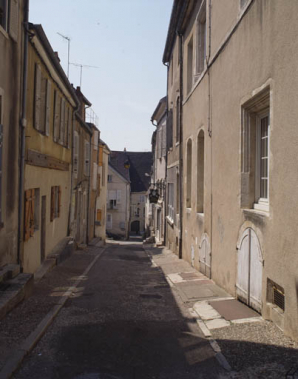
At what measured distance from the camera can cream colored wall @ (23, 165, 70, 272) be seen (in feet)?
30.3

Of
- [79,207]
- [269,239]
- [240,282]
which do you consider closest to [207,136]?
[240,282]

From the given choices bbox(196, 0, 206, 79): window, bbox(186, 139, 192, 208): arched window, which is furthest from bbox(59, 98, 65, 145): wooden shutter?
bbox(196, 0, 206, 79): window

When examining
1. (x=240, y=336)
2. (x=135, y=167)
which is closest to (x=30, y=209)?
(x=240, y=336)

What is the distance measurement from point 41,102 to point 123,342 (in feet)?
22.8

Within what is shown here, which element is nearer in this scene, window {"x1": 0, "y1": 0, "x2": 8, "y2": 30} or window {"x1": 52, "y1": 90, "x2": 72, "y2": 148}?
window {"x1": 0, "y1": 0, "x2": 8, "y2": 30}

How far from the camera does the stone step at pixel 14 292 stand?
6047 millimetres

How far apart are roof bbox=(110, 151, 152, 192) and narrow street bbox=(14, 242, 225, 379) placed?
134ft

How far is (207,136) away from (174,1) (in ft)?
21.0

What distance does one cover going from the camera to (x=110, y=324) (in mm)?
6051

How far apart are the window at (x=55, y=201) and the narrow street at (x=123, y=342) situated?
177 inches

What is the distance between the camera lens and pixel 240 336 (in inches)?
208

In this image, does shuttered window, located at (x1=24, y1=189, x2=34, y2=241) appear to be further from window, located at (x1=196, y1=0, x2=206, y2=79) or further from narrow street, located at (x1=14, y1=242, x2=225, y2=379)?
window, located at (x1=196, y1=0, x2=206, y2=79)

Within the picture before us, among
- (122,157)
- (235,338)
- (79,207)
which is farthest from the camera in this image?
(122,157)

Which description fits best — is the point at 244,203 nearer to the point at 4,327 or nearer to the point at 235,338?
the point at 235,338
